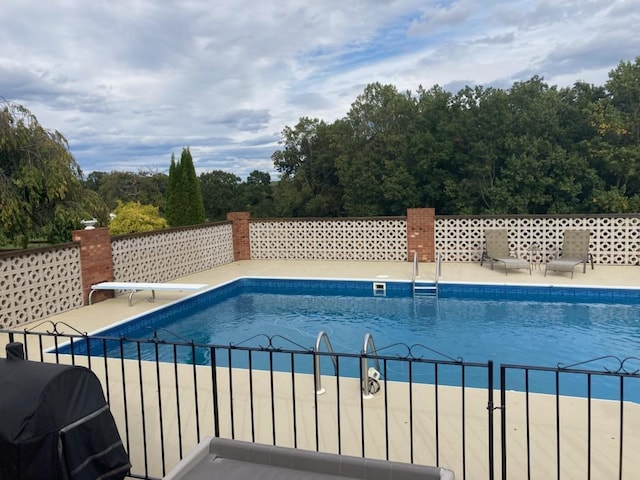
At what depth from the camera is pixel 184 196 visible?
17672 millimetres

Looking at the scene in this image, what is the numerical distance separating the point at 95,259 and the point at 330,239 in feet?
22.3

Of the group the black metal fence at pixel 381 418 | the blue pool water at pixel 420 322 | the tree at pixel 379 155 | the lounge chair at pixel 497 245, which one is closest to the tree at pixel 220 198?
the tree at pixel 379 155

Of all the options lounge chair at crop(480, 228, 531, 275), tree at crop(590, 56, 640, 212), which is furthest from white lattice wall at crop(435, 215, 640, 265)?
tree at crop(590, 56, 640, 212)

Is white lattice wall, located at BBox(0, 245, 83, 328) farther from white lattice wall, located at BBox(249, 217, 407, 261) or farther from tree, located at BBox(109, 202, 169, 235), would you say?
tree, located at BBox(109, 202, 169, 235)

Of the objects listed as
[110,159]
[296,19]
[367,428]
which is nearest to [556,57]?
[296,19]

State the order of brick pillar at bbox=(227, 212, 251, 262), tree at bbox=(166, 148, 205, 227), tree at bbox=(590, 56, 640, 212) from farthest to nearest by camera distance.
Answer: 1. tree at bbox=(590, 56, 640, 212)
2. tree at bbox=(166, 148, 205, 227)
3. brick pillar at bbox=(227, 212, 251, 262)

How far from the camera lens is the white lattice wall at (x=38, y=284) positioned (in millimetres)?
7977

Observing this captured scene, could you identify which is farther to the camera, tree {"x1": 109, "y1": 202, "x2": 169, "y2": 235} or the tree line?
the tree line

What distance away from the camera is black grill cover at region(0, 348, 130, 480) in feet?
7.15

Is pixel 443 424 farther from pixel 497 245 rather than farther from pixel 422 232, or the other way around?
pixel 422 232

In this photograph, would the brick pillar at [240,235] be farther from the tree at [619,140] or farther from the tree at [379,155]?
the tree at [619,140]

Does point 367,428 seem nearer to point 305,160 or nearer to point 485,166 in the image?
point 485,166

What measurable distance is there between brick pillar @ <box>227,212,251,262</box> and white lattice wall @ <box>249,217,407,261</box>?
15 cm

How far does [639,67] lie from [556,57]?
Result: 3.37 meters
